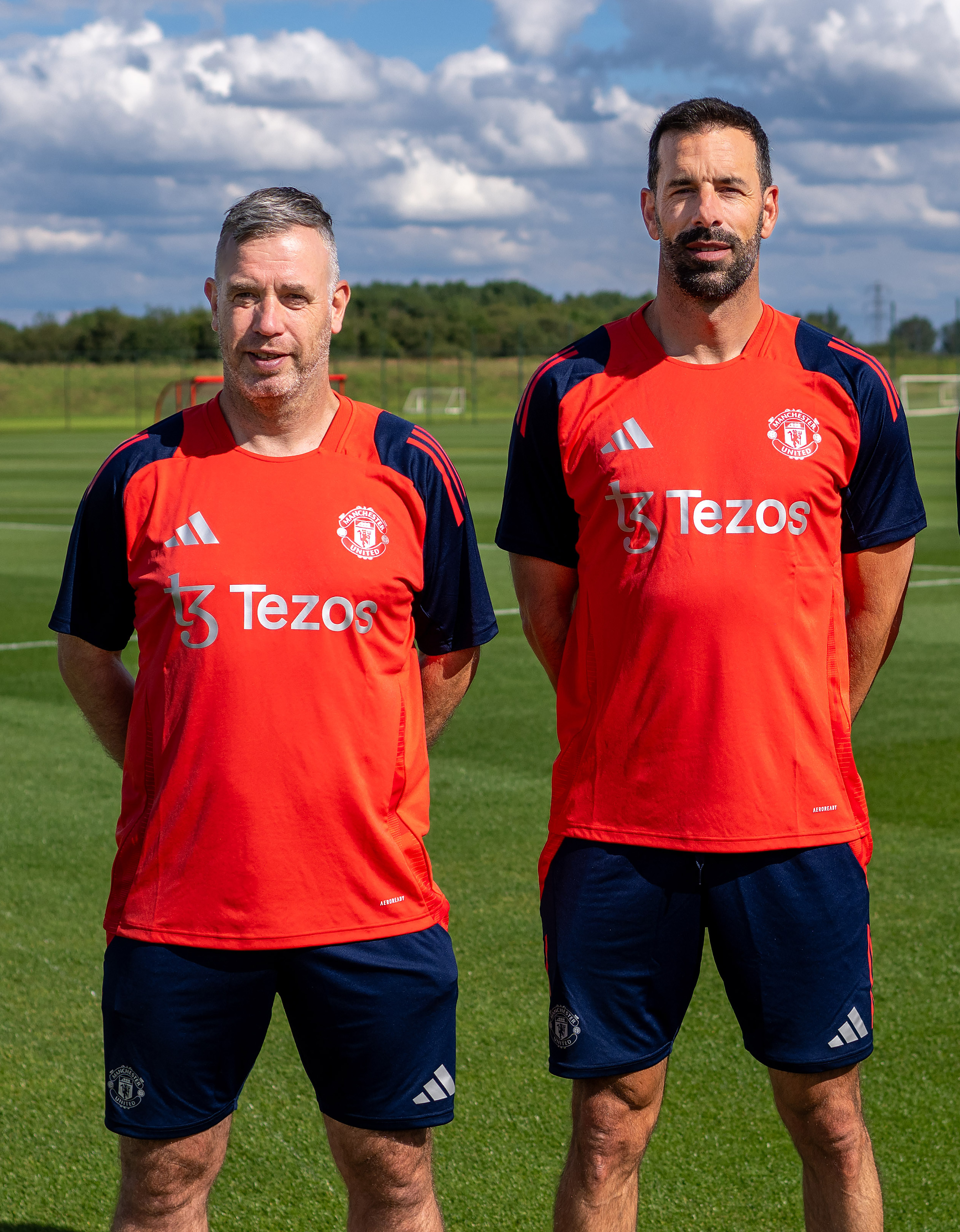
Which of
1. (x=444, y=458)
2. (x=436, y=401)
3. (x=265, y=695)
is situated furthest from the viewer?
(x=436, y=401)

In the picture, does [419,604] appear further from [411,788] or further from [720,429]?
[720,429]

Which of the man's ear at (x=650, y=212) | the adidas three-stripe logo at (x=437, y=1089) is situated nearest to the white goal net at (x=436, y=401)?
the man's ear at (x=650, y=212)

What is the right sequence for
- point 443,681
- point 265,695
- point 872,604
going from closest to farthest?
point 265,695
point 443,681
point 872,604

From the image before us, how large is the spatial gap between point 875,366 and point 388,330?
73.5 meters

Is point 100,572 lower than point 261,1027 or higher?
higher

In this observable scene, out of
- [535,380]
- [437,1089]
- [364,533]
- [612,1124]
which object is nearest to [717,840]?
[612,1124]

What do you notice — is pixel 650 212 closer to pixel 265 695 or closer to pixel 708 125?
pixel 708 125

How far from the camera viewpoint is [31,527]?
762 inches

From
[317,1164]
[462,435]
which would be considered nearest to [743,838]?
[317,1164]

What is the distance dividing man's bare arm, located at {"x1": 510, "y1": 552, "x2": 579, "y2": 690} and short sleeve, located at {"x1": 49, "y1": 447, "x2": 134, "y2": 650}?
859 mm

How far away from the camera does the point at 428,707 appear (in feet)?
10.3

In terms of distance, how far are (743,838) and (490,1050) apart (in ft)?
5.90

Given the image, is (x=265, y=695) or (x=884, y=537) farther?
(x=884, y=537)

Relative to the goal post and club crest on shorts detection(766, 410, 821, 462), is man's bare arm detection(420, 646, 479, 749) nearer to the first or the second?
club crest on shorts detection(766, 410, 821, 462)
